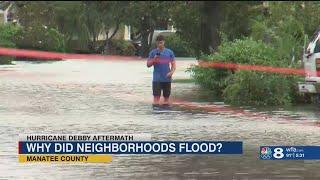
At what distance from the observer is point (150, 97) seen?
1672 centimetres

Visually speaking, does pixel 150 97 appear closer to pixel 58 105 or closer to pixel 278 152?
pixel 58 105

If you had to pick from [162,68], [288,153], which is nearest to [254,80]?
[162,68]

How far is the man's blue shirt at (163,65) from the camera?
10248 mm

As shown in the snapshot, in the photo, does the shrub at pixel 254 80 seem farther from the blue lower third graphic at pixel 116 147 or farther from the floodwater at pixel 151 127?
the blue lower third graphic at pixel 116 147

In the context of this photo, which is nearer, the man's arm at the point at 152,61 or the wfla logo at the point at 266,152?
the wfla logo at the point at 266,152

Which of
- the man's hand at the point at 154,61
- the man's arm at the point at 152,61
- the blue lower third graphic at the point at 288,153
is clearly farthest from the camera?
the man's hand at the point at 154,61

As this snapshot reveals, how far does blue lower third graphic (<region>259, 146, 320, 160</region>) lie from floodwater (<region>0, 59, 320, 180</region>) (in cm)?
14

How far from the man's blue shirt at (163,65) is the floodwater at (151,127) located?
721mm

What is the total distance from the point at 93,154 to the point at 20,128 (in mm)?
4161

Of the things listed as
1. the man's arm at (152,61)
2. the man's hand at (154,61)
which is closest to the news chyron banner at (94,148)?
the man's arm at (152,61)

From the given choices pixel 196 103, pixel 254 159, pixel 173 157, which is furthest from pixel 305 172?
pixel 196 103

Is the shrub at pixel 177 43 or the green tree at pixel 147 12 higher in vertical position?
the green tree at pixel 147 12

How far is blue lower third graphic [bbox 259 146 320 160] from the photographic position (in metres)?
6.73

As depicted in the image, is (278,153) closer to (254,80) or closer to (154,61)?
(154,61)
